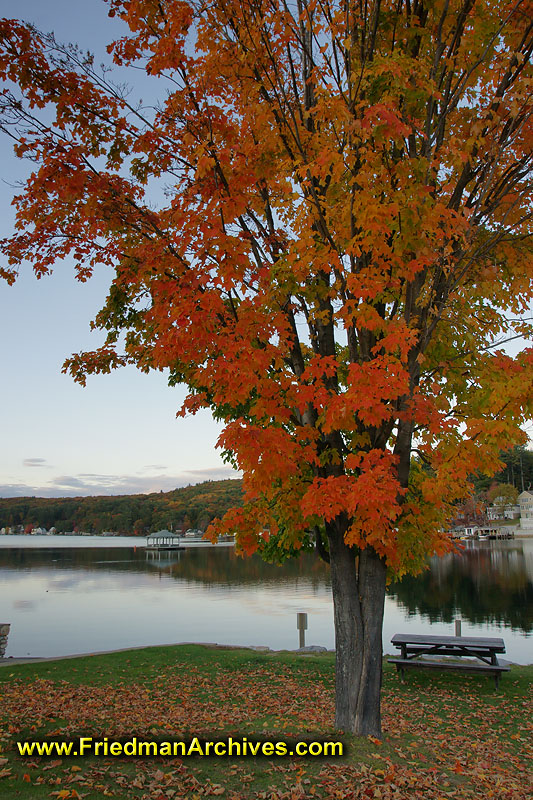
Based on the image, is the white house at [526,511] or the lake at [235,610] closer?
the lake at [235,610]

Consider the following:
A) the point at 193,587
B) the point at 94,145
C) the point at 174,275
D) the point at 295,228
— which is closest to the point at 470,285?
the point at 295,228

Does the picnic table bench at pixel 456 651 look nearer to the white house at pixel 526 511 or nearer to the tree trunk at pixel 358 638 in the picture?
the tree trunk at pixel 358 638

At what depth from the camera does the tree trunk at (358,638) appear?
6133mm

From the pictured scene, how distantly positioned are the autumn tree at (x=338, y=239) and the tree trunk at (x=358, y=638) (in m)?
0.02

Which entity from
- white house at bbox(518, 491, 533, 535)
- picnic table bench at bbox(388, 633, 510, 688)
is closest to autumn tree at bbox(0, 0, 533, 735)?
picnic table bench at bbox(388, 633, 510, 688)

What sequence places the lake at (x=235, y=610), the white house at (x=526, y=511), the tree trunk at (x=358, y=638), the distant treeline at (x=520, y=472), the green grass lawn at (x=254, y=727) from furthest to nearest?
1. the distant treeline at (x=520, y=472)
2. the white house at (x=526, y=511)
3. the lake at (x=235, y=610)
4. the tree trunk at (x=358, y=638)
5. the green grass lawn at (x=254, y=727)

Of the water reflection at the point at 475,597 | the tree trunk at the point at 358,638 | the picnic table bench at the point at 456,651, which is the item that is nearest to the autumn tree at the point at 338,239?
the tree trunk at the point at 358,638

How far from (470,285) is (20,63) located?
578cm

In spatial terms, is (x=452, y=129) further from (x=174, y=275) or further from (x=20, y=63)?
(x=20, y=63)

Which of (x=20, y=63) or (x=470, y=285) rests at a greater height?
(x=20, y=63)

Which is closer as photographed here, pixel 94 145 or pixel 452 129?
pixel 94 145

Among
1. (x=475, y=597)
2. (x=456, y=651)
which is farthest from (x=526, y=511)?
(x=456, y=651)

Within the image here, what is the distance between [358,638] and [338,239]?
15.1 ft

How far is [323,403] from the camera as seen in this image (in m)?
5.74
